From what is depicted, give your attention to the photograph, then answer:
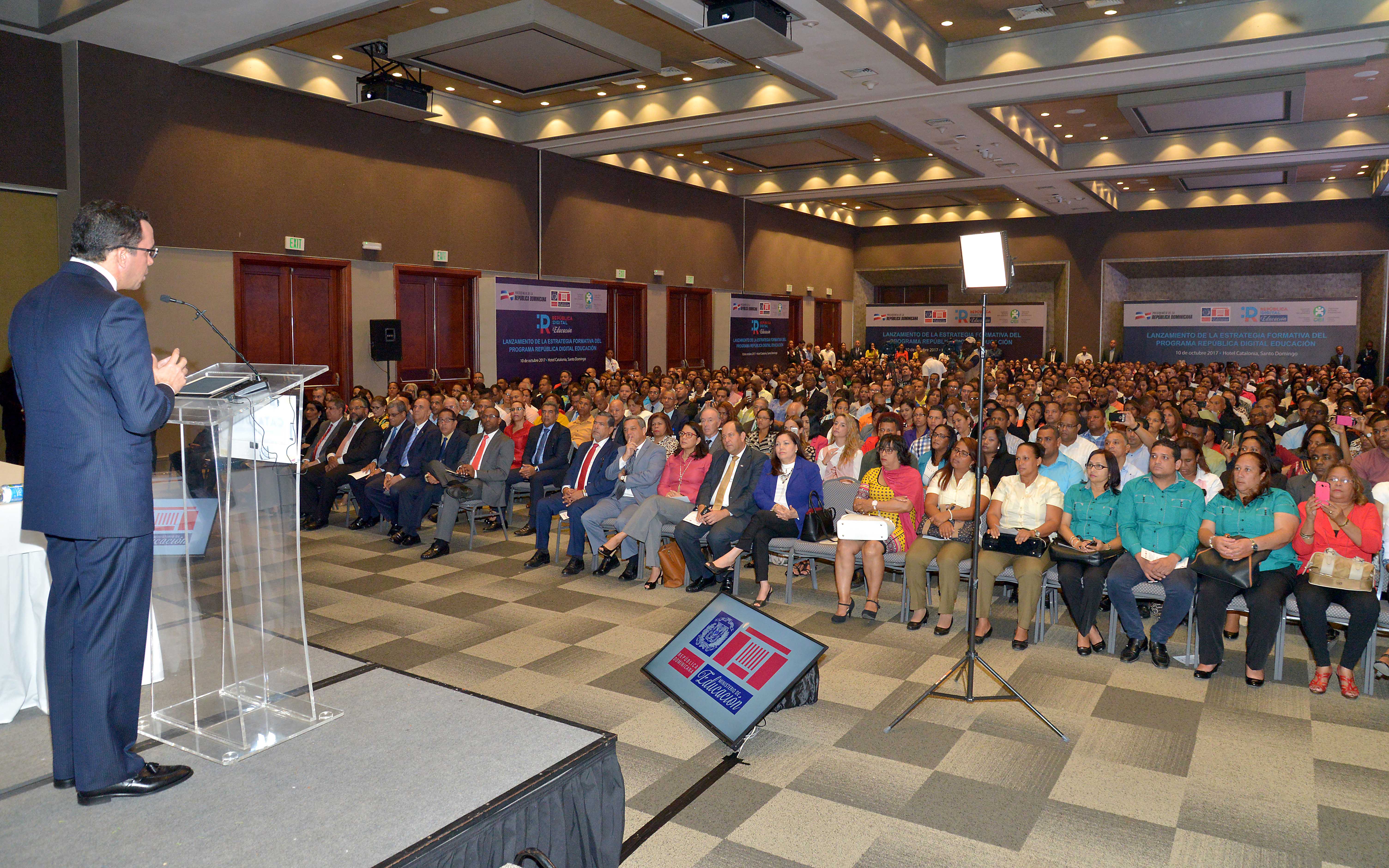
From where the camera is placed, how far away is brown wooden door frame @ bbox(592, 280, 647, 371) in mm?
17016

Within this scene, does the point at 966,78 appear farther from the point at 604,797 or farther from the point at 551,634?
the point at 604,797

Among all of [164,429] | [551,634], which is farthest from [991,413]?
[164,429]

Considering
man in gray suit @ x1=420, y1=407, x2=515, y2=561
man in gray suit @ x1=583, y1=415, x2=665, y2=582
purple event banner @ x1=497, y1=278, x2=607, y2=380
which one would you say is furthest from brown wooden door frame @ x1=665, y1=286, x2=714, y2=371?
man in gray suit @ x1=583, y1=415, x2=665, y2=582

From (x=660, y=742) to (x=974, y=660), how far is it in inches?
61.8

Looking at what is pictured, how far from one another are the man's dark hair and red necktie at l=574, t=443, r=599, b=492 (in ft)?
16.1

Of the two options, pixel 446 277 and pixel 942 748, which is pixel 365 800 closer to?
pixel 942 748

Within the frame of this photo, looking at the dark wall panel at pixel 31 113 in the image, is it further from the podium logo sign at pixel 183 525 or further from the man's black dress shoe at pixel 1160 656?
the man's black dress shoe at pixel 1160 656

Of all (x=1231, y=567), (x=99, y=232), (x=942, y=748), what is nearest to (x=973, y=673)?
(x=942, y=748)

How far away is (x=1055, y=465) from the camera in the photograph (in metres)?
5.69

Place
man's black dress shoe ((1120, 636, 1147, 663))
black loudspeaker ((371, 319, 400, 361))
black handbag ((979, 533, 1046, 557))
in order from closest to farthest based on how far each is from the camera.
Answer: man's black dress shoe ((1120, 636, 1147, 663)) → black handbag ((979, 533, 1046, 557)) → black loudspeaker ((371, 319, 400, 361))

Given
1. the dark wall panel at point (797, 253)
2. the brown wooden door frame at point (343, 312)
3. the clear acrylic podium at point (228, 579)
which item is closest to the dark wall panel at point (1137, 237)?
the dark wall panel at point (797, 253)

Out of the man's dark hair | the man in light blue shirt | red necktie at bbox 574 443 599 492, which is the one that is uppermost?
the man's dark hair

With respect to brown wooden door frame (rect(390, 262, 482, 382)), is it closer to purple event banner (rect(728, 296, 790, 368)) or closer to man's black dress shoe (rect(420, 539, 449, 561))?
man's black dress shoe (rect(420, 539, 449, 561))

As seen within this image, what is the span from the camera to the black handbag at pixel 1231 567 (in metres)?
4.65
